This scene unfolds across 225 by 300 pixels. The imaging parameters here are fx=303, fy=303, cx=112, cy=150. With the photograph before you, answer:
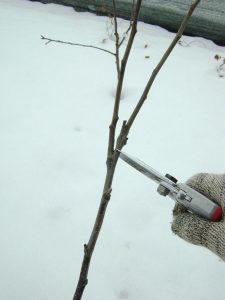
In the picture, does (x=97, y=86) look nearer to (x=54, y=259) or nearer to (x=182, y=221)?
(x=54, y=259)

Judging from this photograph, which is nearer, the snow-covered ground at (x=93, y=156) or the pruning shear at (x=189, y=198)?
the pruning shear at (x=189, y=198)

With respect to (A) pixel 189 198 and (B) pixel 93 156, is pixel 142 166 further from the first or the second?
(B) pixel 93 156

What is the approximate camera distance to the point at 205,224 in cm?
113

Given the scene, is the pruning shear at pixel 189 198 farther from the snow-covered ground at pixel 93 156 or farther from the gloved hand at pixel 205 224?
the snow-covered ground at pixel 93 156

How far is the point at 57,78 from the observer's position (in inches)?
117

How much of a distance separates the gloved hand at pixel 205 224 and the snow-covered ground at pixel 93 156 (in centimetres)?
58

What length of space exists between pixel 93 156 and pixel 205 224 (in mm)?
1277

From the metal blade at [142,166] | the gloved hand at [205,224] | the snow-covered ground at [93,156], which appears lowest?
the snow-covered ground at [93,156]

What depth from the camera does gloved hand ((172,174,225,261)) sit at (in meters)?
1.10

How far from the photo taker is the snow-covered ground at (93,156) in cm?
164

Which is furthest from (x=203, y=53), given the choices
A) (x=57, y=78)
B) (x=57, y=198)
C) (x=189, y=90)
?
(x=57, y=198)

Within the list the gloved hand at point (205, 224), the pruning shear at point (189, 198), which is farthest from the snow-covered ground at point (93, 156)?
the pruning shear at point (189, 198)

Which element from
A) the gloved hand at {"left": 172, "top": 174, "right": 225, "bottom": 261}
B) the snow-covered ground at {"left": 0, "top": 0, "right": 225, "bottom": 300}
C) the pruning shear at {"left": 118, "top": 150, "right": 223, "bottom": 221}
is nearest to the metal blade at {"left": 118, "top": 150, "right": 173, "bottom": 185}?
the pruning shear at {"left": 118, "top": 150, "right": 223, "bottom": 221}

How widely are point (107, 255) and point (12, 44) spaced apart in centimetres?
261
